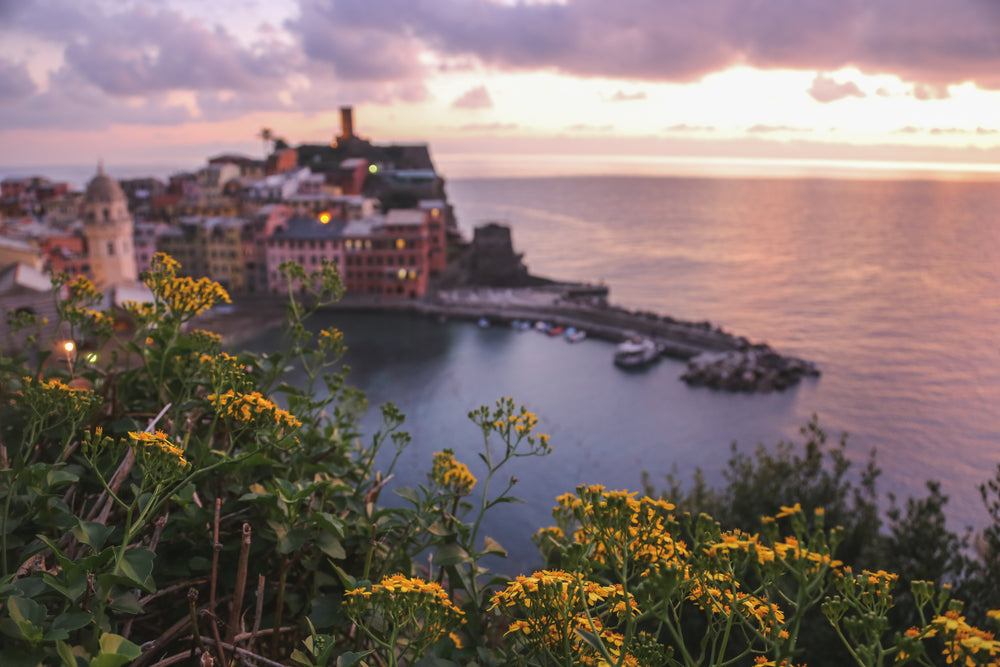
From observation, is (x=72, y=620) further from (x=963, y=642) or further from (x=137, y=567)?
(x=963, y=642)

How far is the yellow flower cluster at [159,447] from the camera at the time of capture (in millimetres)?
998

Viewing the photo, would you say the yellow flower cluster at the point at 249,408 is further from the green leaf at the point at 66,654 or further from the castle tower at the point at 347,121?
the castle tower at the point at 347,121

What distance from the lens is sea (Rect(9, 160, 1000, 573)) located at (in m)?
17.0

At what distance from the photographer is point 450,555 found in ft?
4.39

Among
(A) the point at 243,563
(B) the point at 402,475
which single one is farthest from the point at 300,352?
(B) the point at 402,475

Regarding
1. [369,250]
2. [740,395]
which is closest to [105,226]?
[369,250]

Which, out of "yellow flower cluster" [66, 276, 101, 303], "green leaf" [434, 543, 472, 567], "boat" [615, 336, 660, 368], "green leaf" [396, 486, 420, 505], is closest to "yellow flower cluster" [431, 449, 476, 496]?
"green leaf" [396, 486, 420, 505]

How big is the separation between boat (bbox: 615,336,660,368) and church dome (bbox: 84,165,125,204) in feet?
76.6

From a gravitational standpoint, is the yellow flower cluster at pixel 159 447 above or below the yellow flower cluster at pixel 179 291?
below

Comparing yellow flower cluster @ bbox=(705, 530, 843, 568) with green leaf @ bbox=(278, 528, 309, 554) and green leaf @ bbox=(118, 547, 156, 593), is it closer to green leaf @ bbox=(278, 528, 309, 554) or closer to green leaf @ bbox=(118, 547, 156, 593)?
green leaf @ bbox=(278, 528, 309, 554)

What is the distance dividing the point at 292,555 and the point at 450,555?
34 centimetres

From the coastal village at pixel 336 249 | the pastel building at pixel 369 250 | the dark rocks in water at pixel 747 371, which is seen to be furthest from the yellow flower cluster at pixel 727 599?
the pastel building at pixel 369 250

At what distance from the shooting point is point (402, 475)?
1580cm

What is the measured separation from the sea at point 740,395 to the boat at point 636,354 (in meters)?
0.48
